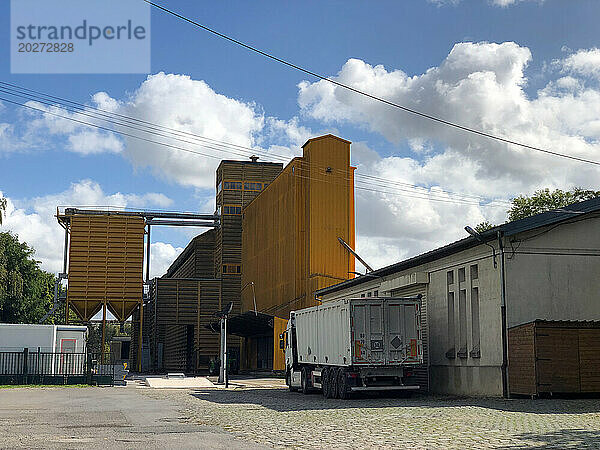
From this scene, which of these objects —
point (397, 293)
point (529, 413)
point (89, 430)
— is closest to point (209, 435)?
point (89, 430)

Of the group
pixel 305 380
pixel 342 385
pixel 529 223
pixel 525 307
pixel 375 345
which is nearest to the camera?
pixel 529 223

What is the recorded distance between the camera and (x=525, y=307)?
25047 mm

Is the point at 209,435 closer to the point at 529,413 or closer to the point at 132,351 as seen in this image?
the point at 529,413

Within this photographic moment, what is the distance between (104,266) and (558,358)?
4362 cm

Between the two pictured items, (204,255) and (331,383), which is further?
(204,255)

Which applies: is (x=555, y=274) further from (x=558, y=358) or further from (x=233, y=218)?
(x=233, y=218)

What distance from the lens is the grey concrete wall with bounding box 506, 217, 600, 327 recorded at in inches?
987

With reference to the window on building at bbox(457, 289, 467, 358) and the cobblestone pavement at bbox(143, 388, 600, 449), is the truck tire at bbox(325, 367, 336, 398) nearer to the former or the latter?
the cobblestone pavement at bbox(143, 388, 600, 449)

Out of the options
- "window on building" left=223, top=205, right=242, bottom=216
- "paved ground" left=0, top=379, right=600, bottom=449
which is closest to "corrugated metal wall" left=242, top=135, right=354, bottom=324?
"window on building" left=223, top=205, right=242, bottom=216

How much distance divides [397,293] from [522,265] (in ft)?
32.1

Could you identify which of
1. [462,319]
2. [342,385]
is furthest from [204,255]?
[342,385]

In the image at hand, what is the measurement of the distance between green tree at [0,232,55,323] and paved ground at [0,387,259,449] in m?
38.4

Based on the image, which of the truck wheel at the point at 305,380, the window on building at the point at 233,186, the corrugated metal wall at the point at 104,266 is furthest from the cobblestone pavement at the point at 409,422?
the window on building at the point at 233,186

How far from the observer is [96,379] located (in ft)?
128
